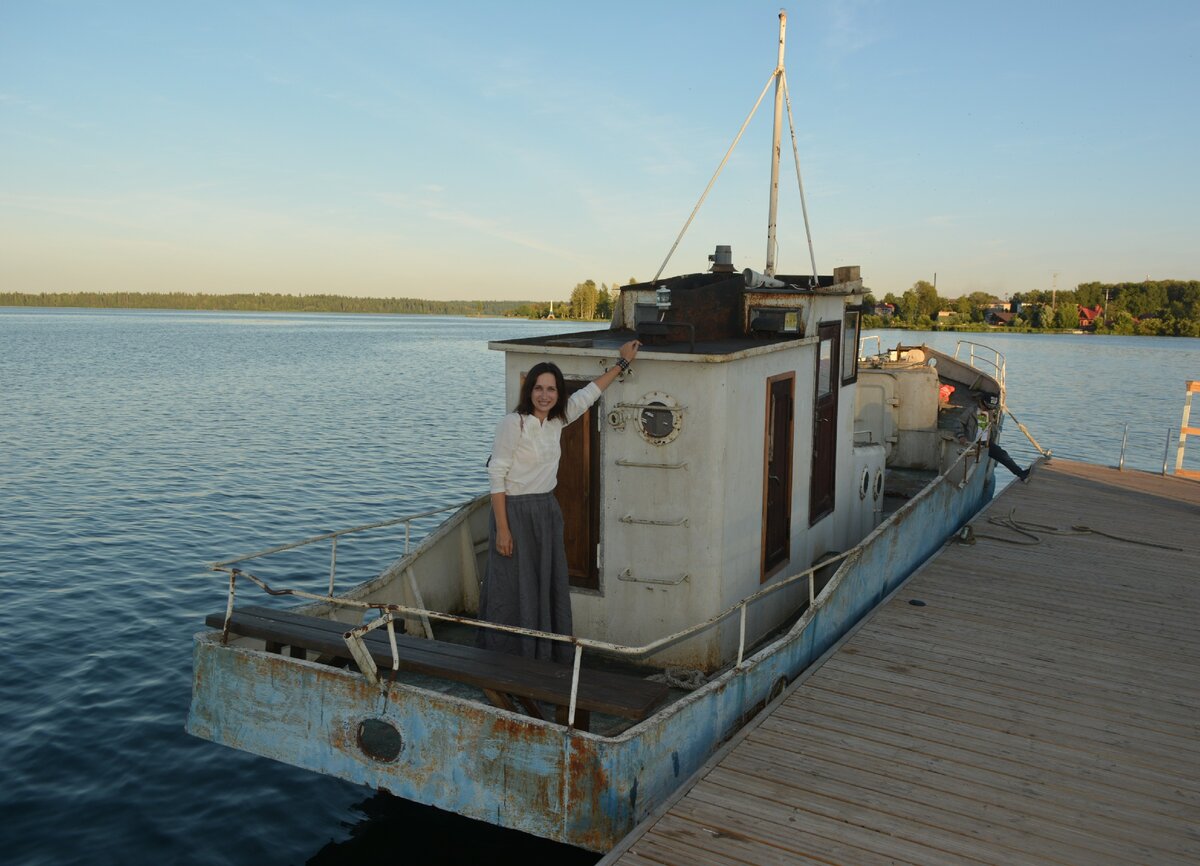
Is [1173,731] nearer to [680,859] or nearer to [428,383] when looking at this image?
[680,859]

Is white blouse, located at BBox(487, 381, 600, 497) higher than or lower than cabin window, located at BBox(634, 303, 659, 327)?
lower

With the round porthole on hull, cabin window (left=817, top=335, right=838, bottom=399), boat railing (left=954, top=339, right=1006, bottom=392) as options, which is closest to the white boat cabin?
cabin window (left=817, top=335, right=838, bottom=399)

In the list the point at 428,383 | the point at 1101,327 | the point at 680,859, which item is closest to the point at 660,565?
the point at 680,859

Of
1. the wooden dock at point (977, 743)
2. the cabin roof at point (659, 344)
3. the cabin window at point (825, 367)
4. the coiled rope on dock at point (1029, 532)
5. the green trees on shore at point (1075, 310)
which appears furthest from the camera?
the green trees on shore at point (1075, 310)

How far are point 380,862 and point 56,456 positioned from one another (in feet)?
79.0

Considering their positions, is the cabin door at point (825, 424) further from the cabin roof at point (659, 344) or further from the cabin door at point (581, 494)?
the cabin door at point (581, 494)

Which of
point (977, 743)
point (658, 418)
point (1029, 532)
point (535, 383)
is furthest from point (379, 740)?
point (1029, 532)

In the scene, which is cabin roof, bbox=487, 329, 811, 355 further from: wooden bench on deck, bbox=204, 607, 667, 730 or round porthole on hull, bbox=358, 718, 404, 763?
round porthole on hull, bbox=358, 718, 404, 763

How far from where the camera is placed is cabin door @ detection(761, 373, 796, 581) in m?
8.17

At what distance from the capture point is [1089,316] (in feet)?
479

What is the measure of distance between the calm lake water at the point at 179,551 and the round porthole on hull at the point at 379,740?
1960 mm

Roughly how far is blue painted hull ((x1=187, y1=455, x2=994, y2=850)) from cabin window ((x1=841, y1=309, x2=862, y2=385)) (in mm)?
4208

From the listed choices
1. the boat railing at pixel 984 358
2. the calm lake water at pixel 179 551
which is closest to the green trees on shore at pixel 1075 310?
the boat railing at pixel 984 358

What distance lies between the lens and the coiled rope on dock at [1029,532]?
41.9 ft
